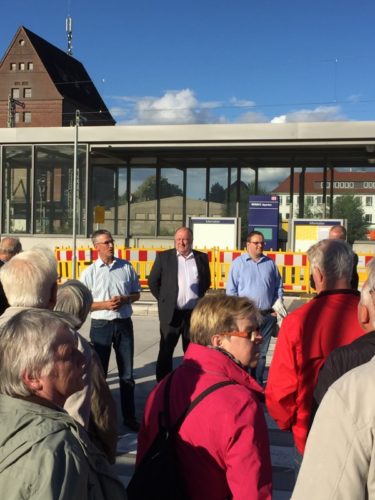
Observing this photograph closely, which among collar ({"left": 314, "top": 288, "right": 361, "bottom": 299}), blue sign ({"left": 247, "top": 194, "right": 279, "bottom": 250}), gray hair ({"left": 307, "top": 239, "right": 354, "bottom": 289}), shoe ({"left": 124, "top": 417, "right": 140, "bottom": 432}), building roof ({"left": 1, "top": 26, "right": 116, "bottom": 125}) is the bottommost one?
shoe ({"left": 124, "top": 417, "right": 140, "bottom": 432})

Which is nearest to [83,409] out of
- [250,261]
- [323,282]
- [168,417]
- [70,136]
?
[168,417]

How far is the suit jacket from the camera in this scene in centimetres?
668

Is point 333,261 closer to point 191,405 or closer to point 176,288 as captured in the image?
point 191,405

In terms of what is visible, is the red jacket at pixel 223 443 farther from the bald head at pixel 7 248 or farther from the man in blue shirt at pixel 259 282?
the man in blue shirt at pixel 259 282

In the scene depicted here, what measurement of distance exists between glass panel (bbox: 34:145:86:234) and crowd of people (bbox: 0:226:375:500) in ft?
55.6

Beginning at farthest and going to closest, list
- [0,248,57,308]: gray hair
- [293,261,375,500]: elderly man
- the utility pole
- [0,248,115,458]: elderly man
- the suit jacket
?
the utility pole, the suit jacket, [0,248,57,308]: gray hair, [0,248,115,458]: elderly man, [293,261,375,500]: elderly man

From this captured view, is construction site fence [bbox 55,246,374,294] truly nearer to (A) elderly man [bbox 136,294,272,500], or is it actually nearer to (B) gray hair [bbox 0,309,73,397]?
(A) elderly man [bbox 136,294,272,500]

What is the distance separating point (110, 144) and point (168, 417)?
18.2 meters

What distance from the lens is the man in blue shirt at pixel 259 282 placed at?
6.78 metres

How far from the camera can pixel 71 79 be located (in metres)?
77.0

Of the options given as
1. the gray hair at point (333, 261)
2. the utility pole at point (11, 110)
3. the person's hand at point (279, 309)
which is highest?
the utility pole at point (11, 110)

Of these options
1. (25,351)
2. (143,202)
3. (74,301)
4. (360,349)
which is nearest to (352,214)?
(143,202)

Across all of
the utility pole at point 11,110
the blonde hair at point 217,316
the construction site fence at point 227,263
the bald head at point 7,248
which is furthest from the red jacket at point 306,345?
the utility pole at point 11,110

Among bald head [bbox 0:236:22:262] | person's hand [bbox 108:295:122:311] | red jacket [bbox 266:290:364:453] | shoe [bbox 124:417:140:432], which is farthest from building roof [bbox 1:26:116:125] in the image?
red jacket [bbox 266:290:364:453]
